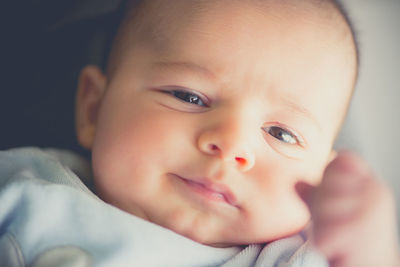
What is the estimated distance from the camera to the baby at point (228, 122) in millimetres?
831

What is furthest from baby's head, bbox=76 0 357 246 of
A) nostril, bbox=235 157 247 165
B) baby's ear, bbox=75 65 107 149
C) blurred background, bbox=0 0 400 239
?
blurred background, bbox=0 0 400 239

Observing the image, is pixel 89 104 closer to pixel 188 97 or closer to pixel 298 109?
pixel 188 97

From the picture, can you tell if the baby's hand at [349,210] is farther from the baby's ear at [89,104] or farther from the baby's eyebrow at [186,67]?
the baby's ear at [89,104]

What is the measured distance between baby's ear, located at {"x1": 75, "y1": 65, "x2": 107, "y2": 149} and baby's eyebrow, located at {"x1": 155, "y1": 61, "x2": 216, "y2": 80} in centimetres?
22

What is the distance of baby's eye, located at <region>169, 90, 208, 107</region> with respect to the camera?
0.91 meters

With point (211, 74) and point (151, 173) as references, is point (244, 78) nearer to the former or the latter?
point (211, 74)

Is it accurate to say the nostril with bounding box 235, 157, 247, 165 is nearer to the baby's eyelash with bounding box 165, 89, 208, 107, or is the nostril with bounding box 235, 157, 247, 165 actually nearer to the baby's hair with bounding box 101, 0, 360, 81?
the baby's eyelash with bounding box 165, 89, 208, 107

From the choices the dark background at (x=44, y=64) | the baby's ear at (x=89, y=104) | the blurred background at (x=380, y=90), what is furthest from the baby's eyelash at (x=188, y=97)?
the blurred background at (x=380, y=90)

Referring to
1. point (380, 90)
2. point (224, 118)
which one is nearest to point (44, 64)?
point (224, 118)

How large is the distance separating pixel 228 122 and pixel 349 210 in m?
0.27

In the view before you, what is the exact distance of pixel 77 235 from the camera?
804 mm

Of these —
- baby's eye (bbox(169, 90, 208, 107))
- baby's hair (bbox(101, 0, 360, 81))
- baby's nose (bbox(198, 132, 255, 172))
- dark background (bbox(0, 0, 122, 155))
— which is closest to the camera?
baby's nose (bbox(198, 132, 255, 172))

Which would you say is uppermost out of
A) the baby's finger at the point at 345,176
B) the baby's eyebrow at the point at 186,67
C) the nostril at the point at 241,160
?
the baby's eyebrow at the point at 186,67

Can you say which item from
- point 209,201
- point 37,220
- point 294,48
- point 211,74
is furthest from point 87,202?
point 294,48
